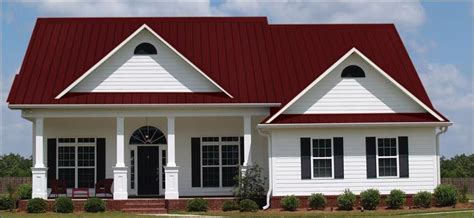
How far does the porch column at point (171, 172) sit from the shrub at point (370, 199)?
713 cm

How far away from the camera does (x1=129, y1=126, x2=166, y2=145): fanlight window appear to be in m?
38.9

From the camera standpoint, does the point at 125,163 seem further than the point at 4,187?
No

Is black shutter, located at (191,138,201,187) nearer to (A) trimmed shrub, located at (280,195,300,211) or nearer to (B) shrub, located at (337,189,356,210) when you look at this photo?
(A) trimmed shrub, located at (280,195,300,211)

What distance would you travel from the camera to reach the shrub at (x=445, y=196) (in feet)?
115

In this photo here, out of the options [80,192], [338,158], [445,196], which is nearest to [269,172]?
[338,158]

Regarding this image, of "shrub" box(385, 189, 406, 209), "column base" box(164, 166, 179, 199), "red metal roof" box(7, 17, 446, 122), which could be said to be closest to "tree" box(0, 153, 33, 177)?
"red metal roof" box(7, 17, 446, 122)

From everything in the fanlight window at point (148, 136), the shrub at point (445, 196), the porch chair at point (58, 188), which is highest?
the fanlight window at point (148, 136)

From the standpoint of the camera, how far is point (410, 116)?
36.1 meters

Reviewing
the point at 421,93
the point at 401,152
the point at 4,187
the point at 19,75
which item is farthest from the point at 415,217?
the point at 4,187

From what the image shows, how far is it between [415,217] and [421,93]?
350 inches

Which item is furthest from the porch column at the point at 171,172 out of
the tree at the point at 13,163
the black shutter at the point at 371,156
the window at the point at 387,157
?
the tree at the point at 13,163

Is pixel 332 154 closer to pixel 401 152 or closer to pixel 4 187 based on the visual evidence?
pixel 401 152

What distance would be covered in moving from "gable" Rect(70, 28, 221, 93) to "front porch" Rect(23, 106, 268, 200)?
5.84ft

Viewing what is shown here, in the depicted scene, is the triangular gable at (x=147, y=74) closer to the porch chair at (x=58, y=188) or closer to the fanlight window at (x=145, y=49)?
the fanlight window at (x=145, y=49)
